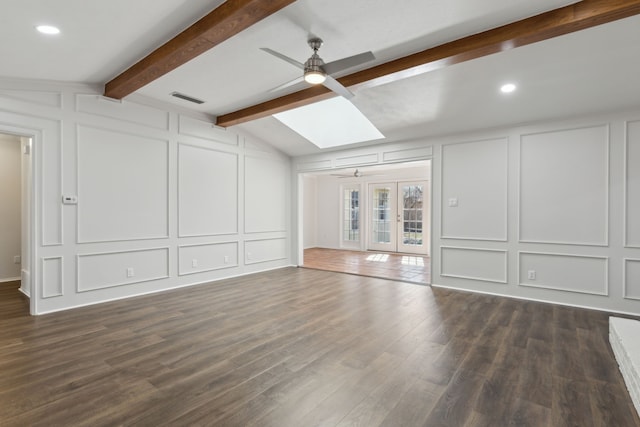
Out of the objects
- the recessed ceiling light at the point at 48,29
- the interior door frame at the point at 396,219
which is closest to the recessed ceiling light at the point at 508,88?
the recessed ceiling light at the point at 48,29

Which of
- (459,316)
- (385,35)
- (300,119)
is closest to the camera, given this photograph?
(385,35)

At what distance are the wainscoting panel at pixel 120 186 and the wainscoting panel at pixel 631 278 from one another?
20.6 ft

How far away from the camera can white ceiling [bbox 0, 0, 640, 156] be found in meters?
2.48

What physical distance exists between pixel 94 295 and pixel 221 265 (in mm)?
1960

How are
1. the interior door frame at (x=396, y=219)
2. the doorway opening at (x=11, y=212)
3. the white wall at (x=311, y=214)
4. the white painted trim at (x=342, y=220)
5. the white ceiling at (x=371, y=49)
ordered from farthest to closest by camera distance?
the white wall at (x=311, y=214), the white painted trim at (x=342, y=220), the interior door frame at (x=396, y=219), the doorway opening at (x=11, y=212), the white ceiling at (x=371, y=49)

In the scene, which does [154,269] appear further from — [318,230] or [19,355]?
[318,230]

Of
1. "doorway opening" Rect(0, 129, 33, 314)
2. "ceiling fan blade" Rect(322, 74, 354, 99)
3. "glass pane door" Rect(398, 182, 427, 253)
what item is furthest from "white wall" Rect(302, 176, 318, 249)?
"ceiling fan blade" Rect(322, 74, 354, 99)

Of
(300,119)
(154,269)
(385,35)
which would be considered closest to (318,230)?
(300,119)

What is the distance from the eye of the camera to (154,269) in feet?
15.6

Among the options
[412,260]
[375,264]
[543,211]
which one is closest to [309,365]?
[543,211]

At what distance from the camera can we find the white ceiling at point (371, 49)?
2.48 m

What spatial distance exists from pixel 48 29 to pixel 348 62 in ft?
8.22

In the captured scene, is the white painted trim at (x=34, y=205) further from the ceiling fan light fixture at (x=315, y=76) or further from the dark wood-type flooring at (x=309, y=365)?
the ceiling fan light fixture at (x=315, y=76)

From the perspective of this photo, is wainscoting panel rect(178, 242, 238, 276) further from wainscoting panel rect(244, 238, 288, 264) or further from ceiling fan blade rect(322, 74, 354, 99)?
ceiling fan blade rect(322, 74, 354, 99)
